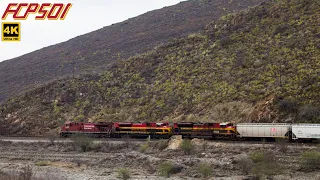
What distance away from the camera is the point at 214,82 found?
50.1 m

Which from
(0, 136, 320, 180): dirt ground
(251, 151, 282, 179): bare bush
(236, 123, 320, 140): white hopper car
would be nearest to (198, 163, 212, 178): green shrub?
(0, 136, 320, 180): dirt ground

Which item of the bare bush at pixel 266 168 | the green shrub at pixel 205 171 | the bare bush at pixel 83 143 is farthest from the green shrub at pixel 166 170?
the bare bush at pixel 83 143

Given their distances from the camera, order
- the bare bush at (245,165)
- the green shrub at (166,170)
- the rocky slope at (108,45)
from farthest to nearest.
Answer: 1. the rocky slope at (108,45)
2. the green shrub at (166,170)
3. the bare bush at (245,165)

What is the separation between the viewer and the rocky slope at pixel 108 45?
83.3m

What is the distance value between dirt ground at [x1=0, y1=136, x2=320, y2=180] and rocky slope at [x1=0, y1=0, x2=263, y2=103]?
40.6m

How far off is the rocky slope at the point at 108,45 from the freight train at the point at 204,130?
3324 cm

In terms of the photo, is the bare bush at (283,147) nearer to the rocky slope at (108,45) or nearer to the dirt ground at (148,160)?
the dirt ground at (148,160)

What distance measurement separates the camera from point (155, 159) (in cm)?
2773

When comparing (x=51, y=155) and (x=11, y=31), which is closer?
(x=11, y=31)

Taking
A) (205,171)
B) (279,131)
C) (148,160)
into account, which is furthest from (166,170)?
(279,131)

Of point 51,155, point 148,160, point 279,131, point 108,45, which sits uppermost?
point 108,45

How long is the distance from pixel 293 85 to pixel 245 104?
19.9ft

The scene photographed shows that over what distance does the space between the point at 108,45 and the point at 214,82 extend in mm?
52290

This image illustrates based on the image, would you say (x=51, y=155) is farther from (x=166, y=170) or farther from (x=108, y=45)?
(x=108, y=45)
